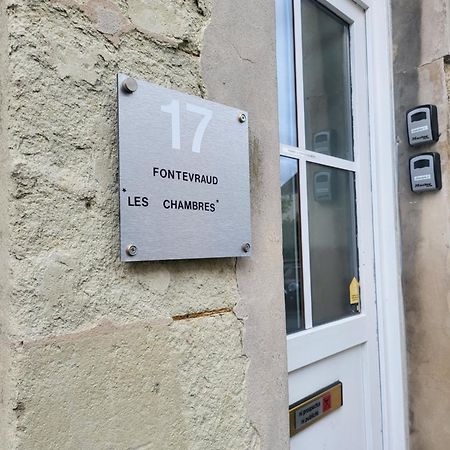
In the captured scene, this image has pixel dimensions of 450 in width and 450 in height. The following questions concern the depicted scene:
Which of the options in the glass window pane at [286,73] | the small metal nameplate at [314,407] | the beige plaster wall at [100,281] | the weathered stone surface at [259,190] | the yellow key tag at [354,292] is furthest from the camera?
the yellow key tag at [354,292]

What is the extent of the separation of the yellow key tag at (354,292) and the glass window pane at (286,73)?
605mm

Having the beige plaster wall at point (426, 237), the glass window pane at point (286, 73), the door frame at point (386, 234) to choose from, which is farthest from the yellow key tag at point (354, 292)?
the glass window pane at point (286, 73)

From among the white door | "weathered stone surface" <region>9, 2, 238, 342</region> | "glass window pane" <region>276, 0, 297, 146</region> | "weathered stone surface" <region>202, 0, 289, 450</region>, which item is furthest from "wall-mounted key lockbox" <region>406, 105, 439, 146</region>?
"weathered stone surface" <region>9, 2, 238, 342</region>

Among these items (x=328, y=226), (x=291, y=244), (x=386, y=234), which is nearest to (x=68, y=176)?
(x=291, y=244)

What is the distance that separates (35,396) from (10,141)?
37 centimetres

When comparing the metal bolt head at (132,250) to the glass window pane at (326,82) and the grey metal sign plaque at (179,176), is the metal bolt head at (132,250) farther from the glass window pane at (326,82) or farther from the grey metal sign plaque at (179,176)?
the glass window pane at (326,82)

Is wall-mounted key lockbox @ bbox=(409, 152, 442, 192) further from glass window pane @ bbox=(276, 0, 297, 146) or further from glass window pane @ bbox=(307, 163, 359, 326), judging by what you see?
glass window pane @ bbox=(276, 0, 297, 146)

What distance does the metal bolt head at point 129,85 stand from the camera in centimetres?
72

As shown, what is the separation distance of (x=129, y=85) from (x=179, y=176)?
18 cm

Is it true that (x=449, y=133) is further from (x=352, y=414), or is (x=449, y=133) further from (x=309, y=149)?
(x=352, y=414)

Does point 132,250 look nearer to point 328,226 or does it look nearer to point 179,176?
point 179,176

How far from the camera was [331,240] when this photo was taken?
155cm

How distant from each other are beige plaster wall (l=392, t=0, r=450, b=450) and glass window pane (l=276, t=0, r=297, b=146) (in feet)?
1.97

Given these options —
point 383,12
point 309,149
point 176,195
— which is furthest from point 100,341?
point 383,12
